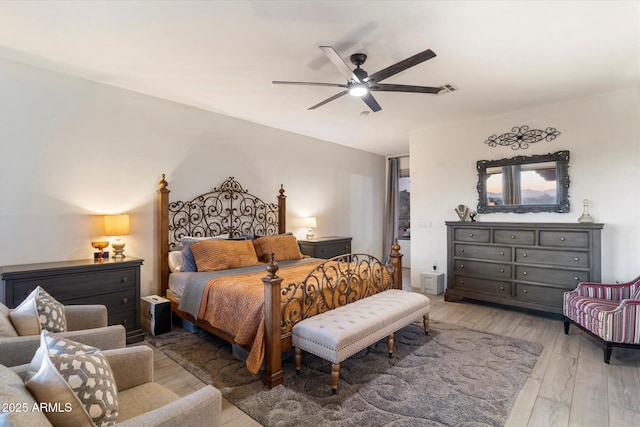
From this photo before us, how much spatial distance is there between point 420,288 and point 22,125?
5854 mm

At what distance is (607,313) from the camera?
2.89 meters

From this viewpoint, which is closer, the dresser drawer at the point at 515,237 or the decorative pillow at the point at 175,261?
the decorative pillow at the point at 175,261

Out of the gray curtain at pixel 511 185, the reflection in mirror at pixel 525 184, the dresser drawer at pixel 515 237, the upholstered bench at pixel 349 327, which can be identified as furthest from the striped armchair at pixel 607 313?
the upholstered bench at pixel 349 327

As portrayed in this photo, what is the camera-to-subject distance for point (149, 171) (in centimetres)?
399

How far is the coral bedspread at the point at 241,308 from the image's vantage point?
2.53 metres

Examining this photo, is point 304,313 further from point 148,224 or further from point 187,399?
point 148,224

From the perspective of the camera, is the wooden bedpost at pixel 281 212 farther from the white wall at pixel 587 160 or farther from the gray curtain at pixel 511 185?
the gray curtain at pixel 511 185

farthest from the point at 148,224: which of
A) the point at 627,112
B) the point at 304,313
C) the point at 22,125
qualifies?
the point at 627,112

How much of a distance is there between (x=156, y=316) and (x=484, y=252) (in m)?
4.47

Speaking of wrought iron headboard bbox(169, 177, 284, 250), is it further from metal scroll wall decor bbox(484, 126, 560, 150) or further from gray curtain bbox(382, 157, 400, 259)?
metal scroll wall decor bbox(484, 126, 560, 150)

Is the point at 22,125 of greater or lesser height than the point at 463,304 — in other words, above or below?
above

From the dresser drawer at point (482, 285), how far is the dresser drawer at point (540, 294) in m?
0.14

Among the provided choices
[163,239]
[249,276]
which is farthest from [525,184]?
[163,239]

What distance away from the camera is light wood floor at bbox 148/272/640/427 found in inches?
83.8
